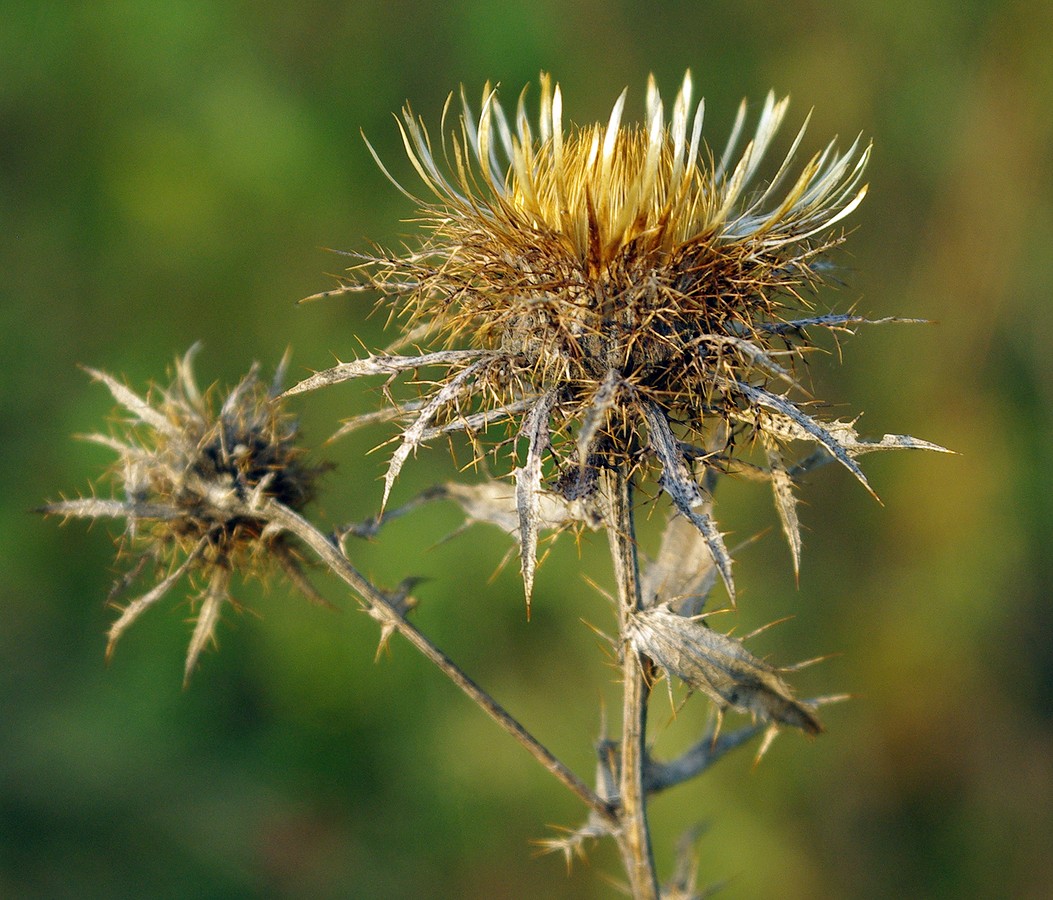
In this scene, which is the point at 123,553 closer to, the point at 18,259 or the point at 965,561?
the point at 18,259

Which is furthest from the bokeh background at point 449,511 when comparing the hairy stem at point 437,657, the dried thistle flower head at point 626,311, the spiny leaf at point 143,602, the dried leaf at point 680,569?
the dried thistle flower head at point 626,311

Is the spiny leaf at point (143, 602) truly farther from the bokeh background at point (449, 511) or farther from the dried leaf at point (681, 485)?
the bokeh background at point (449, 511)

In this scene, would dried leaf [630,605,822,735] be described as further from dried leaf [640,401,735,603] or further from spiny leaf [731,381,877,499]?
spiny leaf [731,381,877,499]

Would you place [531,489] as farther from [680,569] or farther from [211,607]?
[211,607]

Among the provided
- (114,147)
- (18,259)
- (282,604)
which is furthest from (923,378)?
(18,259)

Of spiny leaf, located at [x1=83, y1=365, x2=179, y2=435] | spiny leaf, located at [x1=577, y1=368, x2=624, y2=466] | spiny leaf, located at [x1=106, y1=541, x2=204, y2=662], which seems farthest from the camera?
spiny leaf, located at [x1=83, y1=365, x2=179, y2=435]

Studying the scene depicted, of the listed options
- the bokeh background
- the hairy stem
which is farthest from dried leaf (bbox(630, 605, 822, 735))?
the bokeh background
